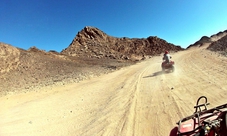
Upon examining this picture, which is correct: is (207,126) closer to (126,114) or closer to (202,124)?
(202,124)

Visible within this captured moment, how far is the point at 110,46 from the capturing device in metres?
65.4

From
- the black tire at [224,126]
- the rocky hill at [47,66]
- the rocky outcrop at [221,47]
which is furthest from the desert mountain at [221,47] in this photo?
the black tire at [224,126]

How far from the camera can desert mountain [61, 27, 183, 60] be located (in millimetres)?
53938

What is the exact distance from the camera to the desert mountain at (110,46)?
53.9 m

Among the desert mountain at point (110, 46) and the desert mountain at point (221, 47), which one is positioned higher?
the desert mountain at point (110, 46)

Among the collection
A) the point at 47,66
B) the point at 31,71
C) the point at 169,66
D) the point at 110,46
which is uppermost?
the point at 110,46

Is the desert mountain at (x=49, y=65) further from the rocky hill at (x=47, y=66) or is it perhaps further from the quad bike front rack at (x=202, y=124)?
the quad bike front rack at (x=202, y=124)

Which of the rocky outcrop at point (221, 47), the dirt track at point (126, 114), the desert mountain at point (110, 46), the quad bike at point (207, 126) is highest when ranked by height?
the desert mountain at point (110, 46)

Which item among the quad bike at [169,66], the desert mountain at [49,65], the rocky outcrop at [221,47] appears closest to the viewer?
the quad bike at [169,66]

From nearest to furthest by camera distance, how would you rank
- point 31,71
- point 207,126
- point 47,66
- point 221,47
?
point 207,126 < point 221,47 < point 31,71 < point 47,66

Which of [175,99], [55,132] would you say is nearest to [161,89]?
[175,99]

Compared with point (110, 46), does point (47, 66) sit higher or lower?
lower

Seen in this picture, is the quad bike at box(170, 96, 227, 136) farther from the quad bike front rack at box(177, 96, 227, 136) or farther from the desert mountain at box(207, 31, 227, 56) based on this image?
the desert mountain at box(207, 31, 227, 56)

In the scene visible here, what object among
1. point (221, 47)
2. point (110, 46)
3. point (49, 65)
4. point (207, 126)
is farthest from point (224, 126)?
point (110, 46)
